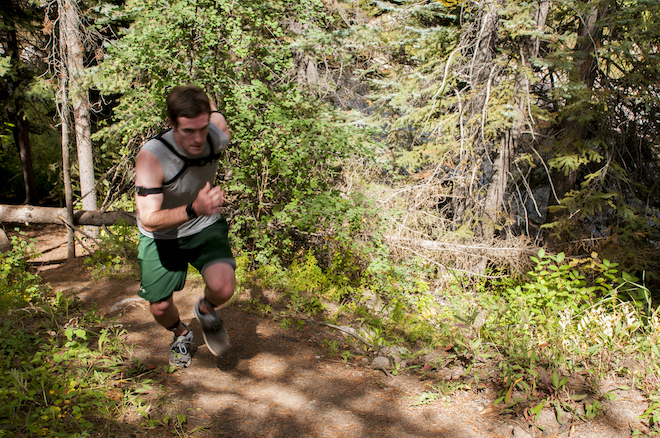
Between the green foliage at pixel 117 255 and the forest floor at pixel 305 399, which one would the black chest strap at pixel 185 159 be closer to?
the forest floor at pixel 305 399

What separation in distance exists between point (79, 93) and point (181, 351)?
264 inches

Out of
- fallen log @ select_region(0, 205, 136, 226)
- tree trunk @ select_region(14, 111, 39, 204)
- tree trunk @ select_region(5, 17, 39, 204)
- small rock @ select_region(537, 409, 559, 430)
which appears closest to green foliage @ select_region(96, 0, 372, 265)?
fallen log @ select_region(0, 205, 136, 226)

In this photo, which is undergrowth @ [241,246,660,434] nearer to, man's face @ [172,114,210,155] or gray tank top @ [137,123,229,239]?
gray tank top @ [137,123,229,239]

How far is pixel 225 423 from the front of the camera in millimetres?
2789

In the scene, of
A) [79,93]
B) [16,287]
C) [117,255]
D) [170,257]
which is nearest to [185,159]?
[170,257]

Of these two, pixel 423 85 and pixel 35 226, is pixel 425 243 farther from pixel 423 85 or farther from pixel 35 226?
pixel 35 226

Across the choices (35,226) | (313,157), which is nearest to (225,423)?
(313,157)

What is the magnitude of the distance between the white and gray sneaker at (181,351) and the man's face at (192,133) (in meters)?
1.63

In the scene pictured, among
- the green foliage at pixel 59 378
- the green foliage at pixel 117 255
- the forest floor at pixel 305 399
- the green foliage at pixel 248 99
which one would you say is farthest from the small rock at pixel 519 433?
the green foliage at pixel 117 255

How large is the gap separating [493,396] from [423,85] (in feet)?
27.3

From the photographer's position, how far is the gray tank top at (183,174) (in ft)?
9.37

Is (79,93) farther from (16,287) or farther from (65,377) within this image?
(65,377)

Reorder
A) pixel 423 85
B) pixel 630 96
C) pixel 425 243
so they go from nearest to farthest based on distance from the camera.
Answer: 1. pixel 630 96
2. pixel 425 243
3. pixel 423 85

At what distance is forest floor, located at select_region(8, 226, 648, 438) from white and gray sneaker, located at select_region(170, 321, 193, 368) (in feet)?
0.26
